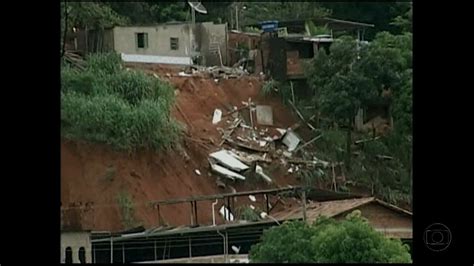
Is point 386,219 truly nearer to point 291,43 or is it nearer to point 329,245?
point 329,245

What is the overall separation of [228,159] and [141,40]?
43cm

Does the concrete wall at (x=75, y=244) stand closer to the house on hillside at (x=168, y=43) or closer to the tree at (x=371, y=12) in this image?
the house on hillside at (x=168, y=43)

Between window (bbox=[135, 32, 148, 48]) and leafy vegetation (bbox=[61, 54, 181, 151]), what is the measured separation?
79 millimetres

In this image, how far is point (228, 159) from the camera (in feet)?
6.40

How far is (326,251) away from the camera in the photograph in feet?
3.54

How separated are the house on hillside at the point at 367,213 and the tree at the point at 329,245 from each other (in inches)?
1.5

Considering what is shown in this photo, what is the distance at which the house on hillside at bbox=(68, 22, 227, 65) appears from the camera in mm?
1898

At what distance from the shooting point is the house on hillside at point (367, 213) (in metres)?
1.31

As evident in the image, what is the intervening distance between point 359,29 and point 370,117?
0.24 metres

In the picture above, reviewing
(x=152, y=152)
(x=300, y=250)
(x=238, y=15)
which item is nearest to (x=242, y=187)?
(x=152, y=152)
